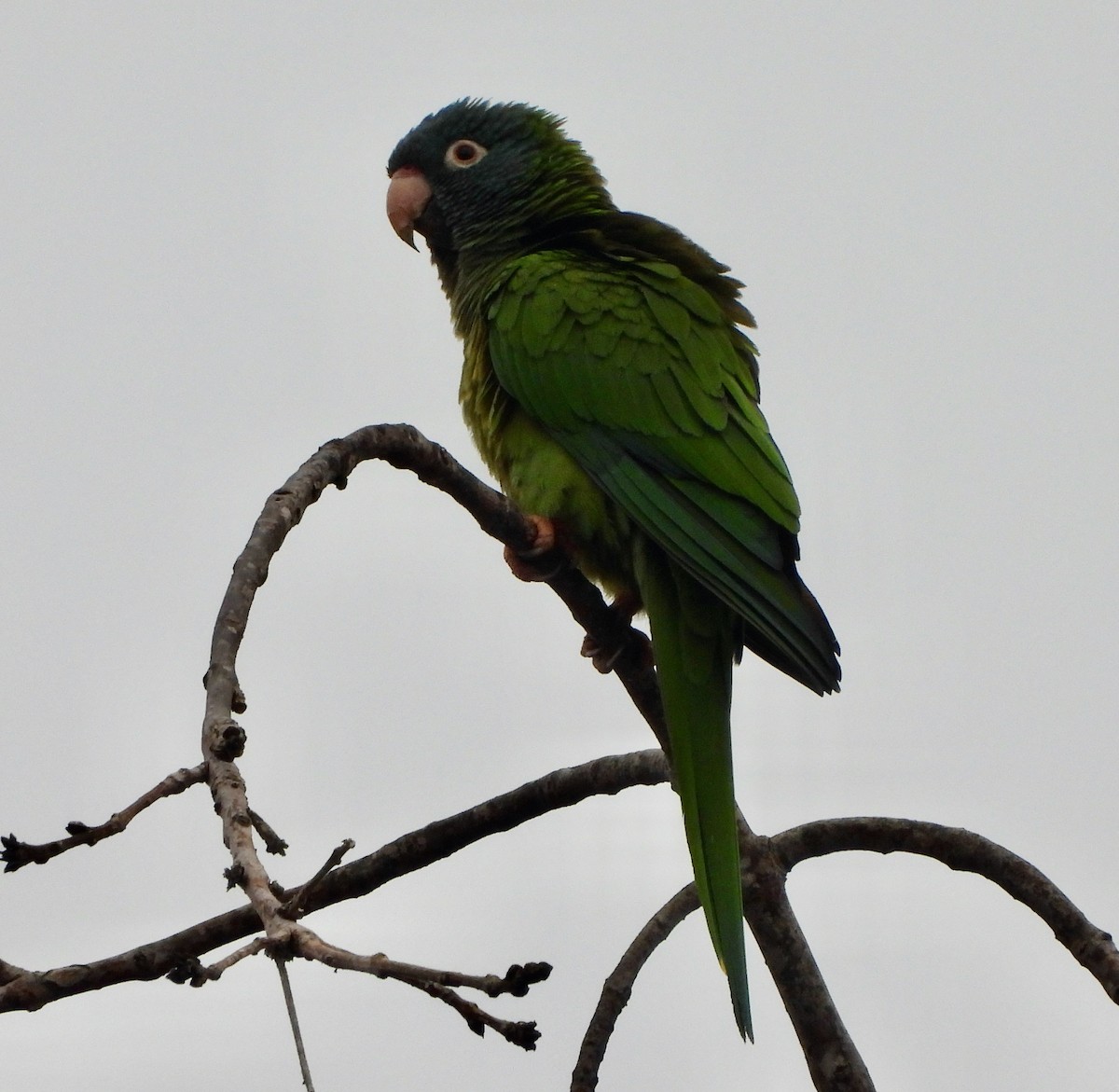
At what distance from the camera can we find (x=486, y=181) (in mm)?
4195

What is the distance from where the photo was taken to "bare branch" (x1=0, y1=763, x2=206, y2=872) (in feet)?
4.58

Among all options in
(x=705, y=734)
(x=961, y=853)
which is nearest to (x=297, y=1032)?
(x=705, y=734)

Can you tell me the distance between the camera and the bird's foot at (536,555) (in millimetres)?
3053

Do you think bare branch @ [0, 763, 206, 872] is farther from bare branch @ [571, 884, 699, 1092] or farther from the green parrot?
bare branch @ [571, 884, 699, 1092]

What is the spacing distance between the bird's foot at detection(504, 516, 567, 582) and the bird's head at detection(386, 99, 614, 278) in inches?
46.8

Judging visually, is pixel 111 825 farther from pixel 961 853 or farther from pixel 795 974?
pixel 961 853

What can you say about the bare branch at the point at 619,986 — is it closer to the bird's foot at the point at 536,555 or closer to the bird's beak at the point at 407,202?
the bird's foot at the point at 536,555

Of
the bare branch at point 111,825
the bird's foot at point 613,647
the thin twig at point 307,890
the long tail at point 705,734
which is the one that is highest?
the bird's foot at point 613,647

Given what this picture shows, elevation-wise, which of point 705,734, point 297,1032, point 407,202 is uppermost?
point 407,202

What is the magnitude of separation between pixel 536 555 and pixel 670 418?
1.75 ft

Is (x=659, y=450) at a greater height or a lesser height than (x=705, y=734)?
greater

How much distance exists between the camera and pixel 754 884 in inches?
114

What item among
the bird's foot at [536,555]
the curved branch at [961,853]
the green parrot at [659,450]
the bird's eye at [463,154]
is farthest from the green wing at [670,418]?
the bird's eye at [463,154]

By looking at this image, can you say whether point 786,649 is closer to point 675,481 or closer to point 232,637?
point 675,481
